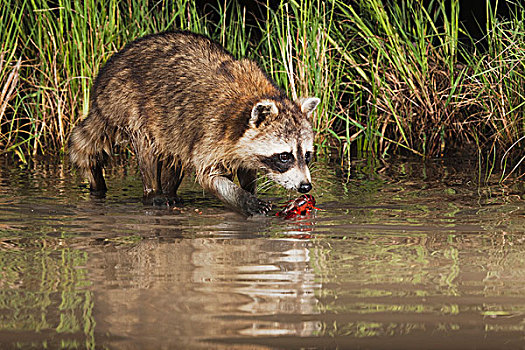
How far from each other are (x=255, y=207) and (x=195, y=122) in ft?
2.67

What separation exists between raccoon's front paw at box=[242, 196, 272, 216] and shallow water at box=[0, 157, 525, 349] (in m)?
0.17

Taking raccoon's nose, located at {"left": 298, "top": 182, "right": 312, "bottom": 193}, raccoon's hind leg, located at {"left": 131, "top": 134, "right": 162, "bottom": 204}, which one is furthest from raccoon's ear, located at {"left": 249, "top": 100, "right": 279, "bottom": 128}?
raccoon's hind leg, located at {"left": 131, "top": 134, "right": 162, "bottom": 204}

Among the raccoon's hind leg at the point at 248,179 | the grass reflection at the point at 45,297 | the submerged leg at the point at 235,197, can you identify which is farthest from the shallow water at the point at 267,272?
the raccoon's hind leg at the point at 248,179

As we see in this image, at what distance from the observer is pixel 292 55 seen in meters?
7.41

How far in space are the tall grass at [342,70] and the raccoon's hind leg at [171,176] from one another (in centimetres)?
153

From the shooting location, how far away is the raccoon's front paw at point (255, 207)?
16.0 ft

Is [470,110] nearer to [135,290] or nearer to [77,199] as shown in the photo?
[77,199]

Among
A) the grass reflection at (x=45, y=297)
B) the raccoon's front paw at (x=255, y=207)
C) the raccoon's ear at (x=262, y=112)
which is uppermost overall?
the raccoon's ear at (x=262, y=112)

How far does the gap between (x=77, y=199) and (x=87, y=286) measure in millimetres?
2374

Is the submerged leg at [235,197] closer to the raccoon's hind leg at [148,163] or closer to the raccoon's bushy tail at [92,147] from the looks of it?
the raccoon's hind leg at [148,163]

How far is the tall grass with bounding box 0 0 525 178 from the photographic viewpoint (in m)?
6.95

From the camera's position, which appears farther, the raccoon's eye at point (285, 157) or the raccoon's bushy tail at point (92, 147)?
the raccoon's bushy tail at point (92, 147)

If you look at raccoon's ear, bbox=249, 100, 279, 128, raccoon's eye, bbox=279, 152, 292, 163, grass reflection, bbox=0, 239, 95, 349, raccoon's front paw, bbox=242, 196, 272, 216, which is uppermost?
raccoon's ear, bbox=249, 100, 279, 128

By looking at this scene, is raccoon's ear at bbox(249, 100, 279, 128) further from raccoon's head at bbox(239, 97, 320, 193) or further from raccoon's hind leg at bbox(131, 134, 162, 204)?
raccoon's hind leg at bbox(131, 134, 162, 204)
